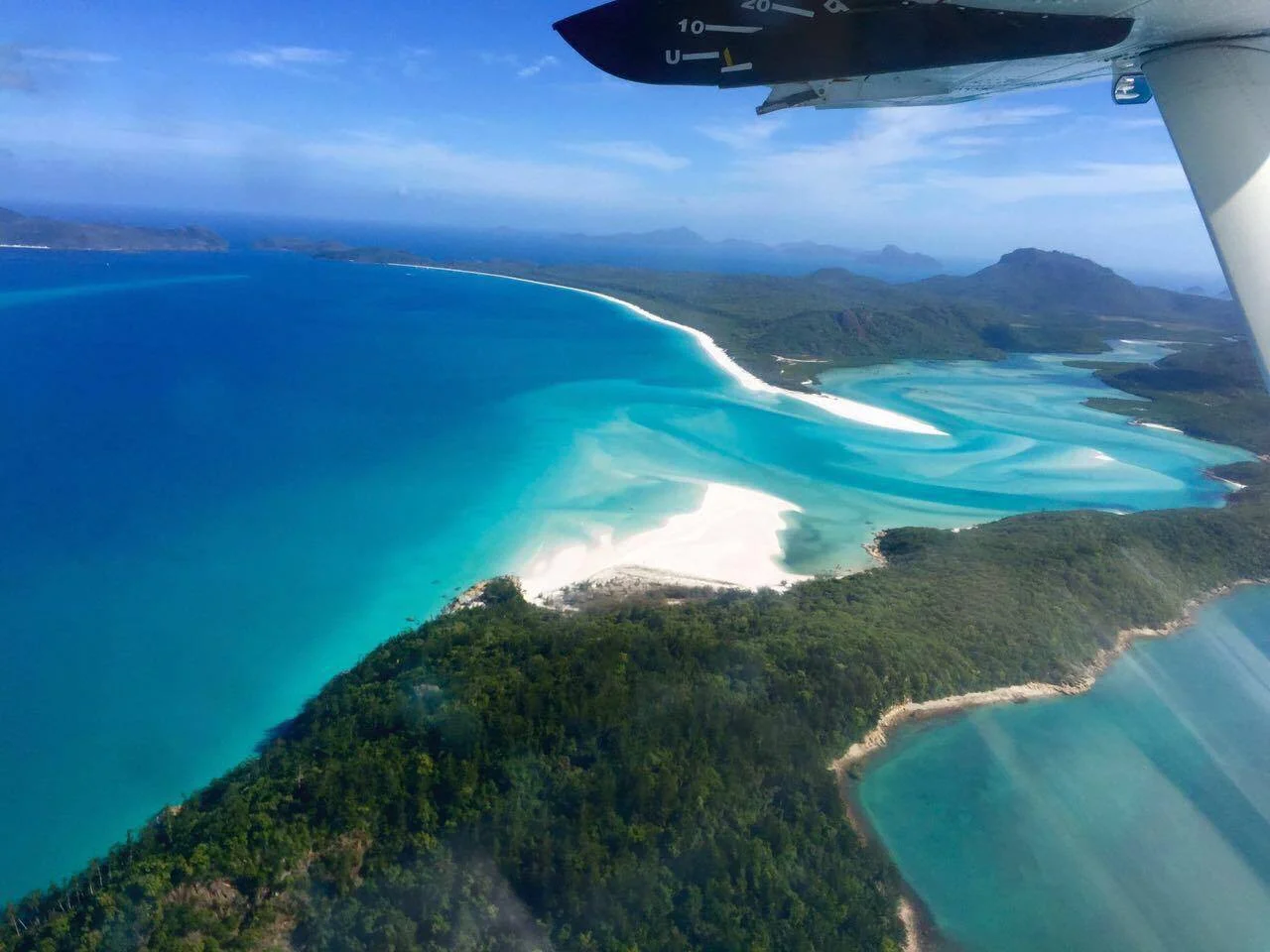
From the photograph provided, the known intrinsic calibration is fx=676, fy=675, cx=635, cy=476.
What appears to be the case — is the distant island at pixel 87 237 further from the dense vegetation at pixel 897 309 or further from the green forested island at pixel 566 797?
the green forested island at pixel 566 797

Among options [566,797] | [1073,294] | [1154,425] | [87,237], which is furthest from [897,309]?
[87,237]

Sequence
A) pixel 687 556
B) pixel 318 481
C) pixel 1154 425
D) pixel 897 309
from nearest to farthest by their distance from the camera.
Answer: pixel 687 556 < pixel 318 481 < pixel 1154 425 < pixel 897 309

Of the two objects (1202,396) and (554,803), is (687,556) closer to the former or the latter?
(554,803)

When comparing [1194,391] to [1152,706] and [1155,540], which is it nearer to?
[1155,540]

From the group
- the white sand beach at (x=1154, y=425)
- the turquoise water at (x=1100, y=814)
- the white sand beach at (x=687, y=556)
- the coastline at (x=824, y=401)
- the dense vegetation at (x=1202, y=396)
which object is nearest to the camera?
the turquoise water at (x=1100, y=814)

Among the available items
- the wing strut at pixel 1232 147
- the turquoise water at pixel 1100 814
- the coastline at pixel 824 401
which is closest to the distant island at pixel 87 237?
the coastline at pixel 824 401

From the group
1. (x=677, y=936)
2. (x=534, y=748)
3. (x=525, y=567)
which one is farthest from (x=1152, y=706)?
(x=525, y=567)

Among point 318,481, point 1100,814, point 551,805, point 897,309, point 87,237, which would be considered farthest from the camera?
point 87,237
